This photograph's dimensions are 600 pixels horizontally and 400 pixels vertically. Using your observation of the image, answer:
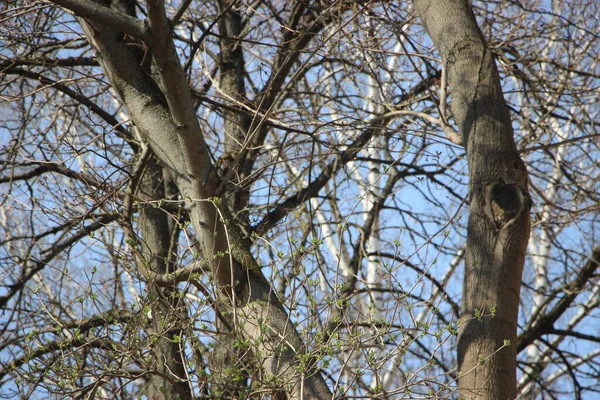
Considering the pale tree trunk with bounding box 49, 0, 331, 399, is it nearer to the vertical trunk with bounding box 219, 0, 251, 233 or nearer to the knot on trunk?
the knot on trunk

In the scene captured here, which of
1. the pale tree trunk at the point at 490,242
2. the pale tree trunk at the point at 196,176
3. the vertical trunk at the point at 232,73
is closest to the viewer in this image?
the pale tree trunk at the point at 490,242

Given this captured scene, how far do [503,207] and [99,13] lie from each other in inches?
71.7

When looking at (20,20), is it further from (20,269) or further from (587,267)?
(587,267)

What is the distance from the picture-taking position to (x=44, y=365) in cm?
287

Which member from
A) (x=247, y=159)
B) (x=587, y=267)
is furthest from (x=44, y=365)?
(x=587, y=267)

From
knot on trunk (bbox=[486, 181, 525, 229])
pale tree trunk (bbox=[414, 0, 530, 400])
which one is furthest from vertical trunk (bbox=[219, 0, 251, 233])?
knot on trunk (bbox=[486, 181, 525, 229])

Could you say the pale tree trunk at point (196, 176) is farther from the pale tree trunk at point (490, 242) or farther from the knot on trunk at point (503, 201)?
the knot on trunk at point (503, 201)

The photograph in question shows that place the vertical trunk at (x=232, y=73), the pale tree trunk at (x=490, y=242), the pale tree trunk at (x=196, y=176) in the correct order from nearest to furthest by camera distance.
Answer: the pale tree trunk at (x=490, y=242) → the pale tree trunk at (x=196, y=176) → the vertical trunk at (x=232, y=73)

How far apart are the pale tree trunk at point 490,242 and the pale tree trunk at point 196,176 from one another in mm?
637

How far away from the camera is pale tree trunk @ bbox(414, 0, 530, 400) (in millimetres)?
2613

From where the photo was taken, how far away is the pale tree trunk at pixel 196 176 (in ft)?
9.20

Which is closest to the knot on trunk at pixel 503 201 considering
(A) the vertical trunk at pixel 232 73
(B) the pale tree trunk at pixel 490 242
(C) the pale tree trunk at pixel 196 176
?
(B) the pale tree trunk at pixel 490 242

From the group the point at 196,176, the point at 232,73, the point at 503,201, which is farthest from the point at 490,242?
the point at 232,73

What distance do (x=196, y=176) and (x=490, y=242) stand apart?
1309mm
